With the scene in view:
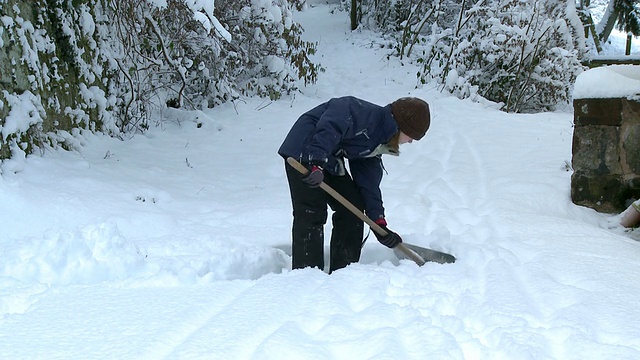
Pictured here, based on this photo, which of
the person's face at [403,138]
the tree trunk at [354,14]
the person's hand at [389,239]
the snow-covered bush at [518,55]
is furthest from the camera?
the tree trunk at [354,14]

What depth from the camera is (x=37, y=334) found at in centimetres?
193

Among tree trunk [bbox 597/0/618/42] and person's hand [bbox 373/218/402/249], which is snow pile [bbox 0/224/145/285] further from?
tree trunk [bbox 597/0/618/42]

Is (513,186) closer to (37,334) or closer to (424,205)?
(424,205)

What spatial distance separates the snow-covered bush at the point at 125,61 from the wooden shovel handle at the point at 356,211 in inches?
86.1

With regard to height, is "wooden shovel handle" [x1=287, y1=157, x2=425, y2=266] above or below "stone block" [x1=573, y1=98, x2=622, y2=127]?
below

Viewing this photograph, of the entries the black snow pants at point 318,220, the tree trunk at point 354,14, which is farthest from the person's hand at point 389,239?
the tree trunk at point 354,14

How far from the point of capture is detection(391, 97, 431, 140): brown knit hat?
277 cm

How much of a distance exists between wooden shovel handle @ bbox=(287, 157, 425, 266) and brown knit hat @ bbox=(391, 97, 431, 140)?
1.58 feet

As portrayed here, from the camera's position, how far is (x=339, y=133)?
275 cm

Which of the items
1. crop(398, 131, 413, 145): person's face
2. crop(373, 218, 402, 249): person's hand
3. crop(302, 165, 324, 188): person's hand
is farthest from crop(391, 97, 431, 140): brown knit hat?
crop(373, 218, 402, 249): person's hand

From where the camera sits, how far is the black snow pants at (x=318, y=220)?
2957 millimetres

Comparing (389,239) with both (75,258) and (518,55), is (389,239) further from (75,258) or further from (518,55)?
(518,55)

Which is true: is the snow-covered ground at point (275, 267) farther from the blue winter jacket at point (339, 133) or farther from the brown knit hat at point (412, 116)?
the brown knit hat at point (412, 116)

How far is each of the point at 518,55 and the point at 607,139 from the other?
4.52 meters
